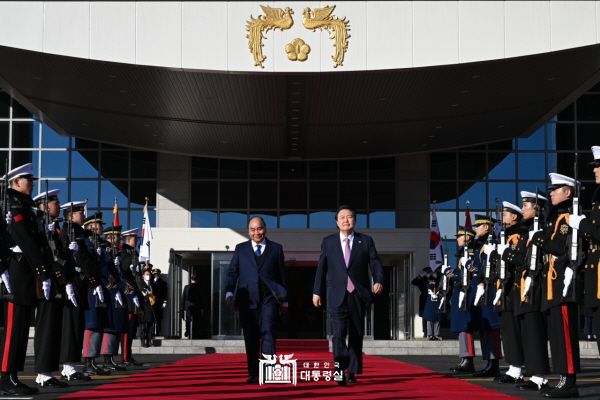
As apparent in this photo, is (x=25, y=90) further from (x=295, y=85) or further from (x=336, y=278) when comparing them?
(x=336, y=278)

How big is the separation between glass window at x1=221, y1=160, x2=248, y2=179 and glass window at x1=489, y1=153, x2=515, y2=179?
339 inches

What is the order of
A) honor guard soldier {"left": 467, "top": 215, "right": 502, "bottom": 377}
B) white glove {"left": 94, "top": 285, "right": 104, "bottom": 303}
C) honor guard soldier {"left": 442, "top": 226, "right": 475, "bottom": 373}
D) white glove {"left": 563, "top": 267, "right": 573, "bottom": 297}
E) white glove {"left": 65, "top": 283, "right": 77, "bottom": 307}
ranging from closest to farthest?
white glove {"left": 563, "top": 267, "right": 573, "bottom": 297}
white glove {"left": 65, "top": 283, "right": 77, "bottom": 307}
honor guard soldier {"left": 467, "top": 215, "right": 502, "bottom": 377}
white glove {"left": 94, "top": 285, "right": 104, "bottom": 303}
honor guard soldier {"left": 442, "top": 226, "right": 475, "bottom": 373}

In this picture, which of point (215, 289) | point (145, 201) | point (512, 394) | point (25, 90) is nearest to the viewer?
point (512, 394)

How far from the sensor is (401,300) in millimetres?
35000

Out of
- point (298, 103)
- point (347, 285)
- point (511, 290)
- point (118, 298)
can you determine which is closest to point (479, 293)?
point (511, 290)

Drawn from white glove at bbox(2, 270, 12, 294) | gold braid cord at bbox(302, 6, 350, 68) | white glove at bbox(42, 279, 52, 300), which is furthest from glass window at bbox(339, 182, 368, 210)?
white glove at bbox(2, 270, 12, 294)

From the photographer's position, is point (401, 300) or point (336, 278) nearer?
point (336, 278)

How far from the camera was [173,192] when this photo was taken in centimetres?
3656

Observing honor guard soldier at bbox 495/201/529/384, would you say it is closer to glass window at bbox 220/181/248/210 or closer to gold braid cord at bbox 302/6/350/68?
gold braid cord at bbox 302/6/350/68

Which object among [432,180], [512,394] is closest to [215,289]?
[432,180]

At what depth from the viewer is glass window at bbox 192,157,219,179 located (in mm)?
36906

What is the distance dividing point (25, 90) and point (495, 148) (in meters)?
16.5

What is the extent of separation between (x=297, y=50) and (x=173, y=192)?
1341cm

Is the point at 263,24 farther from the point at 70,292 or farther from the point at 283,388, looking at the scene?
the point at 283,388
